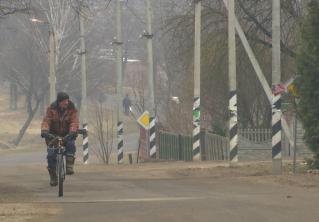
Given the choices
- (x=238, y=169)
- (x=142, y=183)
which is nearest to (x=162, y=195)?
(x=142, y=183)

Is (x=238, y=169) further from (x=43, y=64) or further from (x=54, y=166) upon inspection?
(x=43, y=64)

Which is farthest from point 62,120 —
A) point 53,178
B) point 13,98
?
point 13,98

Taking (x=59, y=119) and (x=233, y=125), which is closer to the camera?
(x=59, y=119)

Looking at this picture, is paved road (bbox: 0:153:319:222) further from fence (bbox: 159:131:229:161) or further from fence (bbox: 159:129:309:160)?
fence (bbox: 159:131:229:161)

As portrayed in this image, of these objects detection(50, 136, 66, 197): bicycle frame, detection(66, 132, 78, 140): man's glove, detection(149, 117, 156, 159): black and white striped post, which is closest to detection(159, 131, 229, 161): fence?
detection(149, 117, 156, 159): black and white striped post

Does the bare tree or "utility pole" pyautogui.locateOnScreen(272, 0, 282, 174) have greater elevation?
the bare tree

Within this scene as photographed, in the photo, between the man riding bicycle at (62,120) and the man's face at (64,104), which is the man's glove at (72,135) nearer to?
the man riding bicycle at (62,120)

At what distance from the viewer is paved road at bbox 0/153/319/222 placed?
11.0 metres

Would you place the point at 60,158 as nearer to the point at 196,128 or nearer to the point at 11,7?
the point at 11,7

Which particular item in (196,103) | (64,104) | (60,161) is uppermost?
(64,104)

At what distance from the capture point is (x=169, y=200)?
13352mm

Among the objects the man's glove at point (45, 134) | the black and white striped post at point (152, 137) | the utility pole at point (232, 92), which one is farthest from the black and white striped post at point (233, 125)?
the black and white striped post at point (152, 137)

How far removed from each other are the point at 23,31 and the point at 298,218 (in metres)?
57.6

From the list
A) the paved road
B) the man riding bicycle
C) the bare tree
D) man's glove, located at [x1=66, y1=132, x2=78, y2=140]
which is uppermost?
the bare tree
